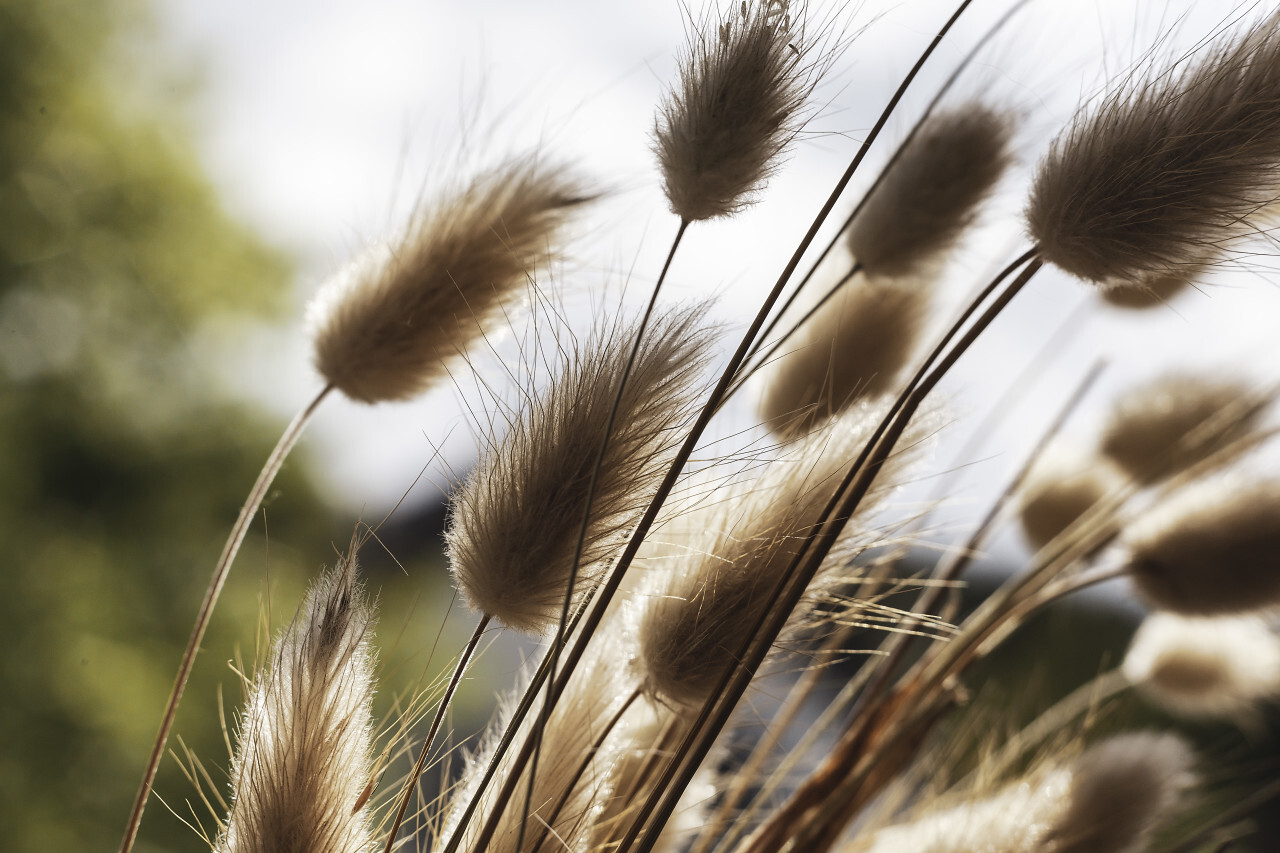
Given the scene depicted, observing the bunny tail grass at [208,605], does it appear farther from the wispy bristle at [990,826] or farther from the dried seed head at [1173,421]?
the dried seed head at [1173,421]

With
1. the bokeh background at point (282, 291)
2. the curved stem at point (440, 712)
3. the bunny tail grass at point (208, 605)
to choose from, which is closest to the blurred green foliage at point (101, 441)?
the bokeh background at point (282, 291)

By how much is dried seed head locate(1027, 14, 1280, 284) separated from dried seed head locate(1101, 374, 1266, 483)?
0.21 m

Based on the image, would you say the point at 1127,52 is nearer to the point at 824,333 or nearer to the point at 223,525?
the point at 824,333

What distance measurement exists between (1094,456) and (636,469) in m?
0.39

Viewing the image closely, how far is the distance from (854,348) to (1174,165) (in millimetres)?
146

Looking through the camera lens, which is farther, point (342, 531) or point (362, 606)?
point (342, 531)

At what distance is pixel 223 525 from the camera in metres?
1.19

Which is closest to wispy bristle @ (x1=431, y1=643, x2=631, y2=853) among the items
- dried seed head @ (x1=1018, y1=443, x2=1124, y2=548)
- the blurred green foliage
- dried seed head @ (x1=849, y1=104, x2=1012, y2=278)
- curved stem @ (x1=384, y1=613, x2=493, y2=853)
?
curved stem @ (x1=384, y1=613, x2=493, y2=853)

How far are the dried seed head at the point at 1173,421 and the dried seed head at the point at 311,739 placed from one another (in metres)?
0.43

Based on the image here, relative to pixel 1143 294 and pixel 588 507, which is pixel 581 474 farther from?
pixel 1143 294

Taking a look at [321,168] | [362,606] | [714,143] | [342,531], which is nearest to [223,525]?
[342,531]

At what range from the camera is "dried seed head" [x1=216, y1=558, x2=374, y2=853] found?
0.23m

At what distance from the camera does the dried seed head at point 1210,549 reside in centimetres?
34

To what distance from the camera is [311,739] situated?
0.24 m
